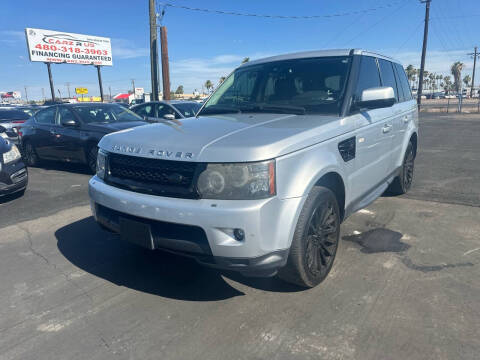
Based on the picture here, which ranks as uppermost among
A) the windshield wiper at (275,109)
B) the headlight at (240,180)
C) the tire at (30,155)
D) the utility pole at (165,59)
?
the utility pole at (165,59)

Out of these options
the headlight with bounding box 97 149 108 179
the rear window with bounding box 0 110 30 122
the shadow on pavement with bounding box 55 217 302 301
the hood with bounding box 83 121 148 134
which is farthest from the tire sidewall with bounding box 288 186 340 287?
the rear window with bounding box 0 110 30 122

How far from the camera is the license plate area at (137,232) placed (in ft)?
8.51

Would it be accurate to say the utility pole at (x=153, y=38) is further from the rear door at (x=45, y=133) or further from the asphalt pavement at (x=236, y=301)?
the asphalt pavement at (x=236, y=301)

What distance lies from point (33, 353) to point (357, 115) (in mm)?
3173

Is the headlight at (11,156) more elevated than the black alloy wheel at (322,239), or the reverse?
the headlight at (11,156)

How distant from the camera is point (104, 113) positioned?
26.4 feet

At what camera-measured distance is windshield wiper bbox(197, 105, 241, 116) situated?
3756mm

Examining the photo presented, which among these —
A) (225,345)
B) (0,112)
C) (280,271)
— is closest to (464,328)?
(280,271)

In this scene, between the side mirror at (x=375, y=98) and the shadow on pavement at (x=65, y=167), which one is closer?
the side mirror at (x=375, y=98)

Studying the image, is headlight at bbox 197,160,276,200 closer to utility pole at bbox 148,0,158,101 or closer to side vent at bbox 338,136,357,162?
side vent at bbox 338,136,357,162

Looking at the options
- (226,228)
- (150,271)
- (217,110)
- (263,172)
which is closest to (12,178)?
(150,271)

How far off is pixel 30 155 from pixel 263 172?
332 inches

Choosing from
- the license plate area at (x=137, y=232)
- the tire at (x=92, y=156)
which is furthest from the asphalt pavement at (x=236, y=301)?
the tire at (x=92, y=156)

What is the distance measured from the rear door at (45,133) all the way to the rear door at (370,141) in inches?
271
